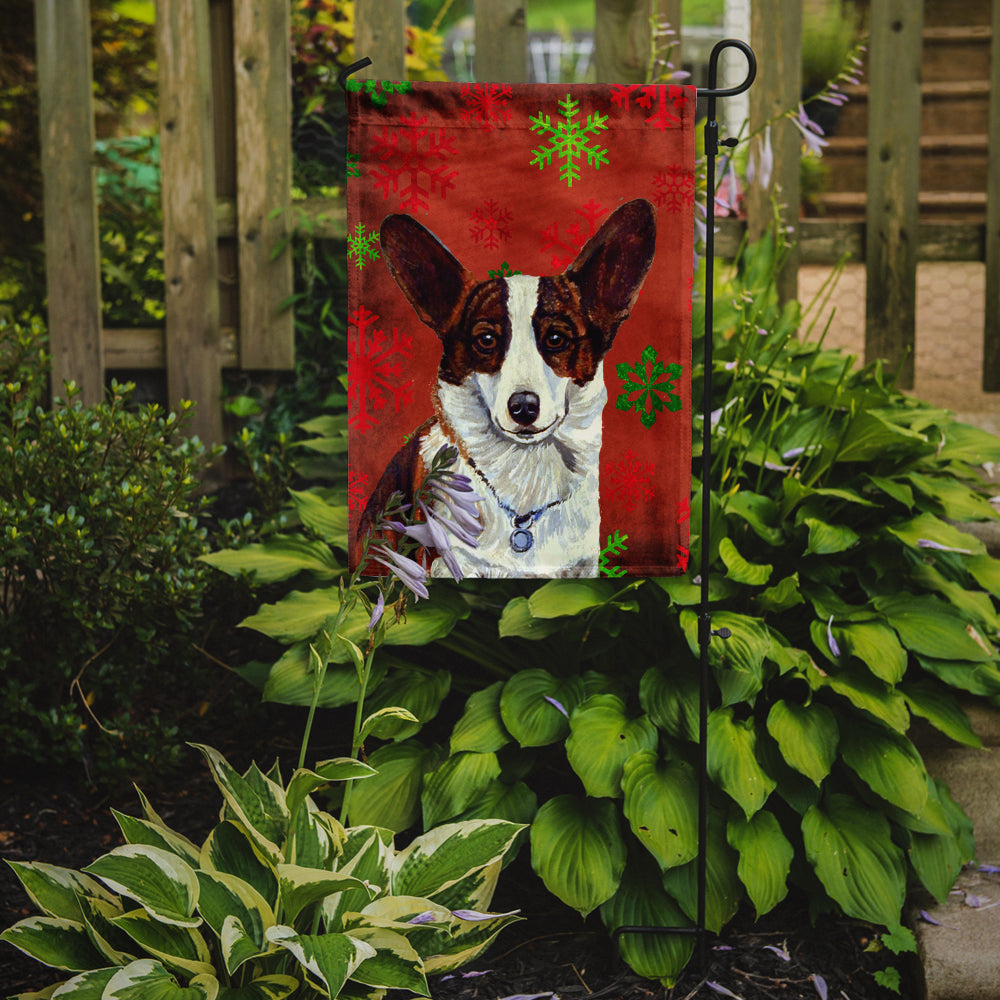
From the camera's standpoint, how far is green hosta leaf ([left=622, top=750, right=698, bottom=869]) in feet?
6.19

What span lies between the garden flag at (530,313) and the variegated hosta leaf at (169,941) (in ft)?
2.24

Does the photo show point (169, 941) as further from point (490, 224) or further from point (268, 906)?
point (490, 224)

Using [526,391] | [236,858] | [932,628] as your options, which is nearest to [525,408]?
[526,391]

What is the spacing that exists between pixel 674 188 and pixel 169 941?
1.52 m

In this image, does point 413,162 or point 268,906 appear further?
point 413,162

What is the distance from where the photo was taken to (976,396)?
176 inches

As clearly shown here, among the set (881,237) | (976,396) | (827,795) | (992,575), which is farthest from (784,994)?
(976,396)

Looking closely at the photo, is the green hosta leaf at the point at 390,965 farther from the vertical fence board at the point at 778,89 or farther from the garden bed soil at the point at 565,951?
the vertical fence board at the point at 778,89

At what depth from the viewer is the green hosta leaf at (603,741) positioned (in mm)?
1935

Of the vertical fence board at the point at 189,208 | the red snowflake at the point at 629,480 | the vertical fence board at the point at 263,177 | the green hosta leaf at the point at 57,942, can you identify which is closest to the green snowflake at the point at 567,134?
the red snowflake at the point at 629,480

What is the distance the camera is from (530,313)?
74.2 inches

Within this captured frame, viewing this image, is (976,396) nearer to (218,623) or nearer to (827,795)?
(827,795)

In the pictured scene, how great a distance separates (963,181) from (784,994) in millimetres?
5712

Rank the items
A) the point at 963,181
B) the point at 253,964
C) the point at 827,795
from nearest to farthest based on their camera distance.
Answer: the point at 253,964, the point at 827,795, the point at 963,181
